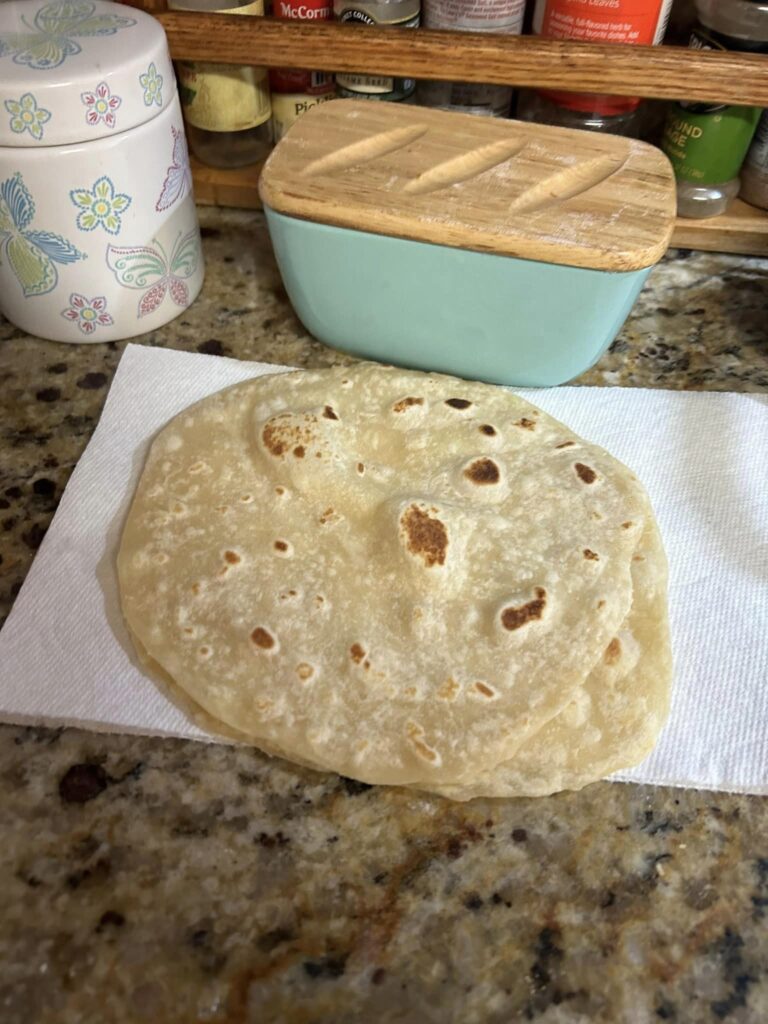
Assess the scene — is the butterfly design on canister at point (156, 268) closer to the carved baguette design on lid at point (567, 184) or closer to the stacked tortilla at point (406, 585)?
the stacked tortilla at point (406, 585)

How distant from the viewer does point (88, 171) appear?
2.83 feet

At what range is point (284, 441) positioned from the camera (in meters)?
0.85

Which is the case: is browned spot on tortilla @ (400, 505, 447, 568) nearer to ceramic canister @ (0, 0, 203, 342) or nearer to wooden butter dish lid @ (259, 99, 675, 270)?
wooden butter dish lid @ (259, 99, 675, 270)

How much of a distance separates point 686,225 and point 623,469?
0.49 metres

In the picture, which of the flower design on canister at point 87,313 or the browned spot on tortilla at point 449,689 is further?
the flower design on canister at point 87,313

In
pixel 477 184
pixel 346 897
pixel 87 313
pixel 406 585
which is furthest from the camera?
pixel 87 313

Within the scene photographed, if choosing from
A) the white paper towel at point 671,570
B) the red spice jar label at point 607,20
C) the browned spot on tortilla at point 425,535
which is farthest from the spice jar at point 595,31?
the browned spot on tortilla at point 425,535

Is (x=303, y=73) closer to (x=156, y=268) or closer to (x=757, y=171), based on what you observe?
(x=156, y=268)

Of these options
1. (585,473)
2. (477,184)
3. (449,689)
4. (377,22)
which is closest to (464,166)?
(477,184)

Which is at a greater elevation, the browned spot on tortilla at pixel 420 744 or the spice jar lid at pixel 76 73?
the spice jar lid at pixel 76 73

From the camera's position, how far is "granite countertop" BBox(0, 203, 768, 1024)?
2.05ft

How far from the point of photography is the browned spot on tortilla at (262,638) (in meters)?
0.74

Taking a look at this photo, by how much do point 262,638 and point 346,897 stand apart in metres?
0.23

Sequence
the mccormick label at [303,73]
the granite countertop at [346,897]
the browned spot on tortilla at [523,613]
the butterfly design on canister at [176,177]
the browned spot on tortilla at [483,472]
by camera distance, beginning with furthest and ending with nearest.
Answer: the mccormick label at [303,73], the butterfly design on canister at [176,177], the browned spot on tortilla at [483,472], the browned spot on tortilla at [523,613], the granite countertop at [346,897]
